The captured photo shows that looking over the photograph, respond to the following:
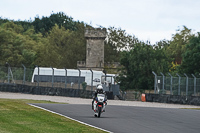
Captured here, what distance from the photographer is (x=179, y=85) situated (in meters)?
42.4

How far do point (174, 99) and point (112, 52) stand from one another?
7886 centimetres

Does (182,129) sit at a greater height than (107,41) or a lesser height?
lesser

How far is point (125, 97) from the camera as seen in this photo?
50438 mm

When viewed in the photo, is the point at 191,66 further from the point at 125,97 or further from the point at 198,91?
the point at 198,91

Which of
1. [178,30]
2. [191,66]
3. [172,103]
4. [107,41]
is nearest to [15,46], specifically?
[107,41]

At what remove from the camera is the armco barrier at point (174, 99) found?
40716mm

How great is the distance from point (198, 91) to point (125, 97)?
33.5 ft

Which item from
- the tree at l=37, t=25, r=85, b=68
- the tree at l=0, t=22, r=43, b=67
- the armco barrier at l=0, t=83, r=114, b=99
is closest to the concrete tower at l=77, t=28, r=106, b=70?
the tree at l=0, t=22, r=43, b=67

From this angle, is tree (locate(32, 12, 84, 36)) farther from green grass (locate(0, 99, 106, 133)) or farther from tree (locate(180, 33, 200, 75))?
green grass (locate(0, 99, 106, 133))

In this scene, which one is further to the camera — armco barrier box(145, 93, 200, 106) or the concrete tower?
the concrete tower

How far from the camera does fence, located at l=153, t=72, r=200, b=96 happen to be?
137ft

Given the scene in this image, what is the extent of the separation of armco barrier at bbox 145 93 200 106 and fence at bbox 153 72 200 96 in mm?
629

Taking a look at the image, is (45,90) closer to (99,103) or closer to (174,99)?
(174,99)

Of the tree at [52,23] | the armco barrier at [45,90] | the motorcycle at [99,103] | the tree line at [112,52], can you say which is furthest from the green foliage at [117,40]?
the motorcycle at [99,103]
